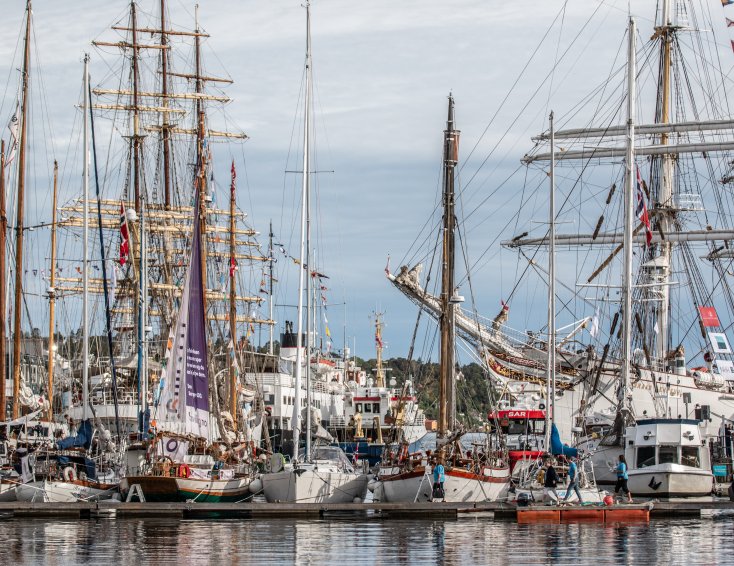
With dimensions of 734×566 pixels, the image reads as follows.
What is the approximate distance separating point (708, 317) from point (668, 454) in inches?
1130

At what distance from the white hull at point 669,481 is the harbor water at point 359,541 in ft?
18.4

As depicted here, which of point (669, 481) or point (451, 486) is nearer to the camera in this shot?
point (451, 486)

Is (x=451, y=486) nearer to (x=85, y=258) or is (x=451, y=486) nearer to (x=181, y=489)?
(x=181, y=489)

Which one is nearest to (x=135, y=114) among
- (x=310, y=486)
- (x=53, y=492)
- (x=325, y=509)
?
(x=53, y=492)

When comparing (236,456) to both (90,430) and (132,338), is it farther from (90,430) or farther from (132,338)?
(132,338)

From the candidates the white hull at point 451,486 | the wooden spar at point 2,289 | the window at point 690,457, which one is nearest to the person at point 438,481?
the white hull at point 451,486

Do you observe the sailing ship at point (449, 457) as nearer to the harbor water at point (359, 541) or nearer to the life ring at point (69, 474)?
the harbor water at point (359, 541)

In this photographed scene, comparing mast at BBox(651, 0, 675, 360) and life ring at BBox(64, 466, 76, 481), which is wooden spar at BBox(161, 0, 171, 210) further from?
life ring at BBox(64, 466, 76, 481)

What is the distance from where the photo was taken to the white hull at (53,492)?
155ft

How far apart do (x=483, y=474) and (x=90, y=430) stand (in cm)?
1605

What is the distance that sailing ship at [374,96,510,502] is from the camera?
45.8 m

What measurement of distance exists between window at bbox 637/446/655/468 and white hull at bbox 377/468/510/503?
5.90 m

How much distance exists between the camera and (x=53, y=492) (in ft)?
155

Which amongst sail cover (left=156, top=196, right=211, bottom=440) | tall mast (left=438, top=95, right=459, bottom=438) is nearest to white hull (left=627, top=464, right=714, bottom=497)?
tall mast (left=438, top=95, right=459, bottom=438)
